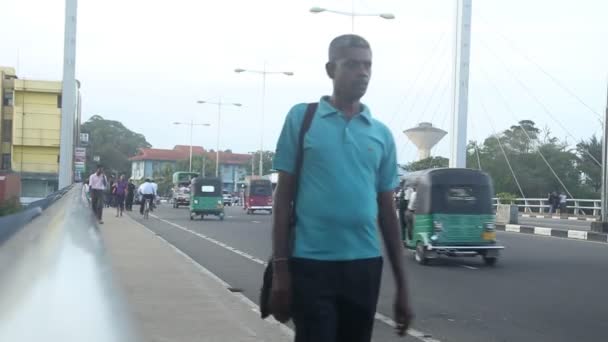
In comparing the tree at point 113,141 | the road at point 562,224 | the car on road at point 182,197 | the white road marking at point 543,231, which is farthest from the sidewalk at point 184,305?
the tree at point 113,141

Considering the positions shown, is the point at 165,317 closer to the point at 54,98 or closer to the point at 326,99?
the point at 326,99

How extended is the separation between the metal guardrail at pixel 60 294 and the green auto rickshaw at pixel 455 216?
12.4 m

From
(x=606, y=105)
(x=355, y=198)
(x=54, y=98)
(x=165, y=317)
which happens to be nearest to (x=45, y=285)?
(x=355, y=198)

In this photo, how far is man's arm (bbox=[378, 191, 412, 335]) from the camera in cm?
326

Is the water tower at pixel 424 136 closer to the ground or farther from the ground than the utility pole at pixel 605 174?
farther from the ground

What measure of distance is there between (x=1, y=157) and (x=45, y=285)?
930 inches

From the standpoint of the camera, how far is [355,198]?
3.02 m

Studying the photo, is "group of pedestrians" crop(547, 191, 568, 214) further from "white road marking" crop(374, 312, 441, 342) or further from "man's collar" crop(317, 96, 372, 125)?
"man's collar" crop(317, 96, 372, 125)

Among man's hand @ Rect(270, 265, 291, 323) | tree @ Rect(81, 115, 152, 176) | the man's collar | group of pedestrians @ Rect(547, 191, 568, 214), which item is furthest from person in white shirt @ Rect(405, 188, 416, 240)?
tree @ Rect(81, 115, 152, 176)

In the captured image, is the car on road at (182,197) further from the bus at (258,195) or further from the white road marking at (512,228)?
the white road marking at (512,228)

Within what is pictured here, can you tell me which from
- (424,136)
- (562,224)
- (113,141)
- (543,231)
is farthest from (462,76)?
(113,141)

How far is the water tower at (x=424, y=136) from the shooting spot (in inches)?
2236

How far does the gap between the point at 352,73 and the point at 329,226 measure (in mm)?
617

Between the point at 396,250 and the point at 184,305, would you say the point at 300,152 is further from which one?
the point at 184,305
